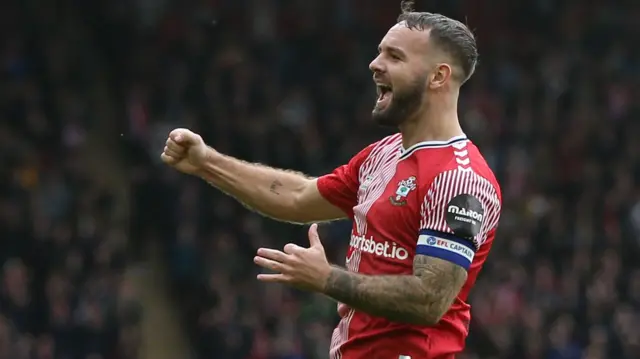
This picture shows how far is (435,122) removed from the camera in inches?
205

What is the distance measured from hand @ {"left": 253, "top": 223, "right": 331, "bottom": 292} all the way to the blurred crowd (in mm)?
8309

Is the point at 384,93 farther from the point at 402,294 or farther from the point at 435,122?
the point at 402,294

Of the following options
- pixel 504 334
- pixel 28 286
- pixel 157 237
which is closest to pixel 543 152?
pixel 504 334

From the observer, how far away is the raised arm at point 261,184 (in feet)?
19.3

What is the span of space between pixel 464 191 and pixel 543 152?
36.5 feet

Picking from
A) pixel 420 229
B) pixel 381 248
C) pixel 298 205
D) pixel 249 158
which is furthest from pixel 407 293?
pixel 249 158

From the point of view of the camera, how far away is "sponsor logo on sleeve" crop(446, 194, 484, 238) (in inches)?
189

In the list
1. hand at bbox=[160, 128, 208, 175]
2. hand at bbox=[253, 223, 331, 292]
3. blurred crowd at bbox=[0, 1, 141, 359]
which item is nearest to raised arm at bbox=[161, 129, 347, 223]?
hand at bbox=[160, 128, 208, 175]

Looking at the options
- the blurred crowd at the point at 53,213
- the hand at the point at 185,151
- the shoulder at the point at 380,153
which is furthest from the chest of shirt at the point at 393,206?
the blurred crowd at the point at 53,213

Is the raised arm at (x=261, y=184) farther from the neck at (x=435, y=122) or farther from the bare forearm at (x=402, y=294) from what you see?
the bare forearm at (x=402, y=294)

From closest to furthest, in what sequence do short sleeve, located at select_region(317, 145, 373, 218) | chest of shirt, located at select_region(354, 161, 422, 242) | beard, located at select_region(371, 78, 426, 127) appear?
chest of shirt, located at select_region(354, 161, 422, 242)
beard, located at select_region(371, 78, 426, 127)
short sleeve, located at select_region(317, 145, 373, 218)

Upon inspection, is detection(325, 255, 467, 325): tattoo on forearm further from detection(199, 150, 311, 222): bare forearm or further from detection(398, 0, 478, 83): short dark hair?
detection(199, 150, 311, 222): bare forearm

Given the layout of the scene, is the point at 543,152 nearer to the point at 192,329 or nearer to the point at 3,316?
the point at 192,329

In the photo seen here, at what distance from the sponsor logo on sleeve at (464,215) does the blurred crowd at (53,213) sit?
27.2 feet
